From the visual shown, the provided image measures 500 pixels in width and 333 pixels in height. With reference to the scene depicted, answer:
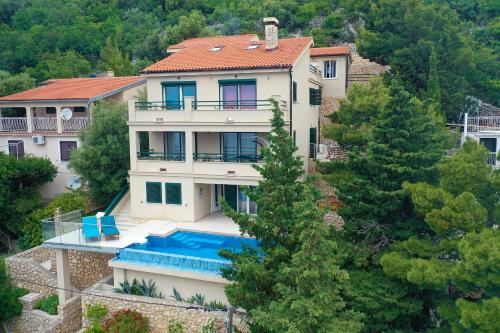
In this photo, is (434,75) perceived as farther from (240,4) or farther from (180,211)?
(240,4)

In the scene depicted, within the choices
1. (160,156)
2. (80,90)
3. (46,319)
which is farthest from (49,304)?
(80,90)

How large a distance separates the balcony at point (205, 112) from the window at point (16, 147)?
12.0 m

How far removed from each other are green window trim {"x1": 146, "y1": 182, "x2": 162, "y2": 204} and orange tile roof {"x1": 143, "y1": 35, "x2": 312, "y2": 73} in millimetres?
6378

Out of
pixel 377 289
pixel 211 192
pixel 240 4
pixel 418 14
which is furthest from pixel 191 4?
pixel 377 289

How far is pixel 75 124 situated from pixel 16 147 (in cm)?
528

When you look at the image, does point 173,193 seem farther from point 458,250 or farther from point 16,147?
point 458,250

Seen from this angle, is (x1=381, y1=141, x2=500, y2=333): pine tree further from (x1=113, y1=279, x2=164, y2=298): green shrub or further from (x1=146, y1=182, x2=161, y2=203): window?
(x1=146, y1=182, x2=161, y2=203): window

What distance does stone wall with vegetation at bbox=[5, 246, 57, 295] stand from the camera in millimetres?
22281

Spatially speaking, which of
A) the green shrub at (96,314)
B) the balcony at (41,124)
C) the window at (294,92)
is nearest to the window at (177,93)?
the window at (294,92)

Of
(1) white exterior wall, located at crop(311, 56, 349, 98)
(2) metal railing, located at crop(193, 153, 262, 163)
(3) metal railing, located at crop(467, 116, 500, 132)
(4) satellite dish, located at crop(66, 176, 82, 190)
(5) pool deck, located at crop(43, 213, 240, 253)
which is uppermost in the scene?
(1) white exterior wall, located at crop(311, 56, 349, 98)

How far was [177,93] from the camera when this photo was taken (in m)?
24.6

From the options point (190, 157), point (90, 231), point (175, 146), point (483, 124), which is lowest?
point (90, 231)

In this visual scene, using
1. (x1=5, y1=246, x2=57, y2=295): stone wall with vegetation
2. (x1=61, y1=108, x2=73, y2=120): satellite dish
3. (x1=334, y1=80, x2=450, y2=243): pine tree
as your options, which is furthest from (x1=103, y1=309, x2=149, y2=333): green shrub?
(x1=61, y1=108, x2=73, y2=120): satellite dish

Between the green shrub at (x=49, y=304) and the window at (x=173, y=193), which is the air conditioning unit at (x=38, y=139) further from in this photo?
the green shrub at (x=49, y=304)
